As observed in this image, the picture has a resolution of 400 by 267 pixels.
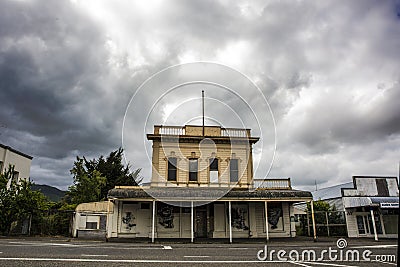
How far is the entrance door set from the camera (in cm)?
2177

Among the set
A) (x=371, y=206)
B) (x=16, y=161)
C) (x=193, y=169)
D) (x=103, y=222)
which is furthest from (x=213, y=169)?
(x=16, y=161)

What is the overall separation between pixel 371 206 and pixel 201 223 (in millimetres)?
11165

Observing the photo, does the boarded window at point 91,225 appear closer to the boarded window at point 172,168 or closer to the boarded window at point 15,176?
the boarded window at point 172,168

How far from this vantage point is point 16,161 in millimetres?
30703

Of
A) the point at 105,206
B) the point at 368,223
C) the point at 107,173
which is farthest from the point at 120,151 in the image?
the point at 368,223

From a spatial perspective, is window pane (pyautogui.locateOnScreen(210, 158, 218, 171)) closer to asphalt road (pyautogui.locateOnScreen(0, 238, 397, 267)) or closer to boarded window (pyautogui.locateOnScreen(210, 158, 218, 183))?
boarded window (pyautogui.locateOnScreen(210, 158, 218, 183))

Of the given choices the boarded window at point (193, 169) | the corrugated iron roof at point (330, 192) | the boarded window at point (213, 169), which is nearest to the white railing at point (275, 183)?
the boarded window at point (213, 169)

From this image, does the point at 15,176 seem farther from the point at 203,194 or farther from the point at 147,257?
the point at 147,257

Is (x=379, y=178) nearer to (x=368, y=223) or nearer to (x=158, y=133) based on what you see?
(x=368, y=223)

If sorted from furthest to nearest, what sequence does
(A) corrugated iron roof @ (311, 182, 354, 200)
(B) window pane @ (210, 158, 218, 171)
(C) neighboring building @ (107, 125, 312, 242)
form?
1. (A) corrugated iron roof @ (311, 182, 354, 200)
2. (B) window pane @ (210, 158, 218, 171)
3. (C) neighboring building @ (107, 125, 312, 242)

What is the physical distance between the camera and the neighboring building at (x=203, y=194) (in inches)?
781

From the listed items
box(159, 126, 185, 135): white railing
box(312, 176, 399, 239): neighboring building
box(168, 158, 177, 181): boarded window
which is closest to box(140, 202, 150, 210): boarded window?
box(168, 158, 177, 181): boarded window

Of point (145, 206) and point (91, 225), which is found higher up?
point (145, 206)

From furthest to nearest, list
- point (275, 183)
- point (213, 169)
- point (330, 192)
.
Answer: point (330, 192)
point (213, 169)
point (275, 183)
